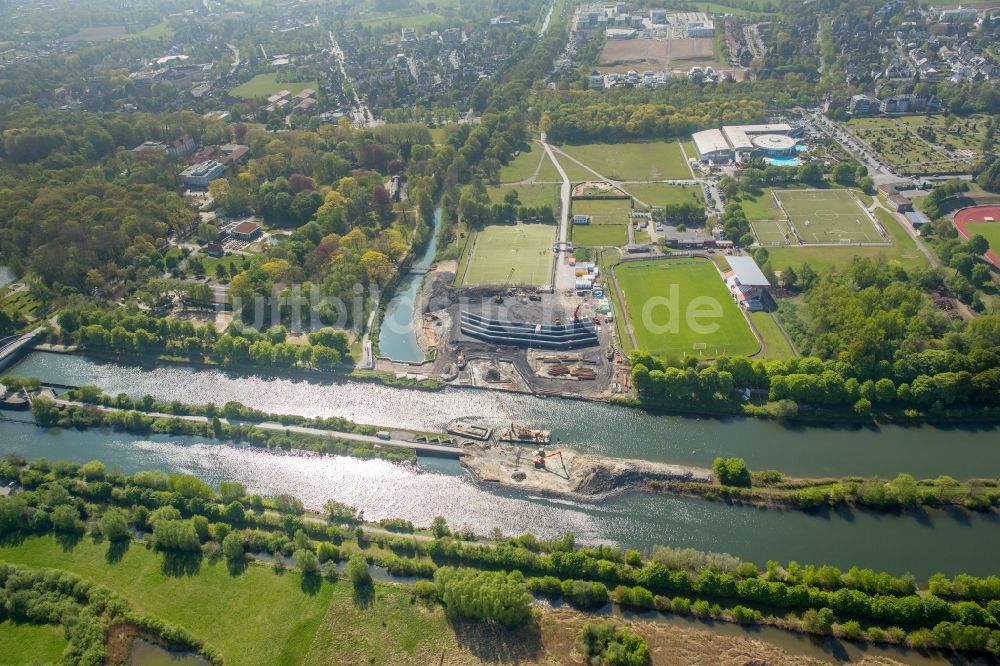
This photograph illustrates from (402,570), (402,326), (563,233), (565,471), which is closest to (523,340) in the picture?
(402,326)

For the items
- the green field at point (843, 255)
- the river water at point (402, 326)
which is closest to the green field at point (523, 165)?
the river water at point (402, 326)

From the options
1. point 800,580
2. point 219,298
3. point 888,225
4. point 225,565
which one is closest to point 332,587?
point 225,565

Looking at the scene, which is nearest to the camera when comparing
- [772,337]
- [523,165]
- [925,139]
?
[772,337]

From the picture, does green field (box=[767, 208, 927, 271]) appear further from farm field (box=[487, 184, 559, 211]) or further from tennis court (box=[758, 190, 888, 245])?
farm field (box=[487, 184, 559, 211])

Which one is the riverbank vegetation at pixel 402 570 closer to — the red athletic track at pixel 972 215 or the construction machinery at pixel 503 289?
the construction machinery at pixel 503 289

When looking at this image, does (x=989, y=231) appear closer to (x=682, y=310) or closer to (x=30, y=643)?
(x=682, y=310)

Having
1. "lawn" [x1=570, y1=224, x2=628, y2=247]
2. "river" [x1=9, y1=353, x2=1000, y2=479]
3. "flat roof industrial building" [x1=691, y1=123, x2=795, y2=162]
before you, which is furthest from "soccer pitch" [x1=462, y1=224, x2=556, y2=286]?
"flat roof industrial building" [x1=691, y1=123, x2=795, y2=162]
